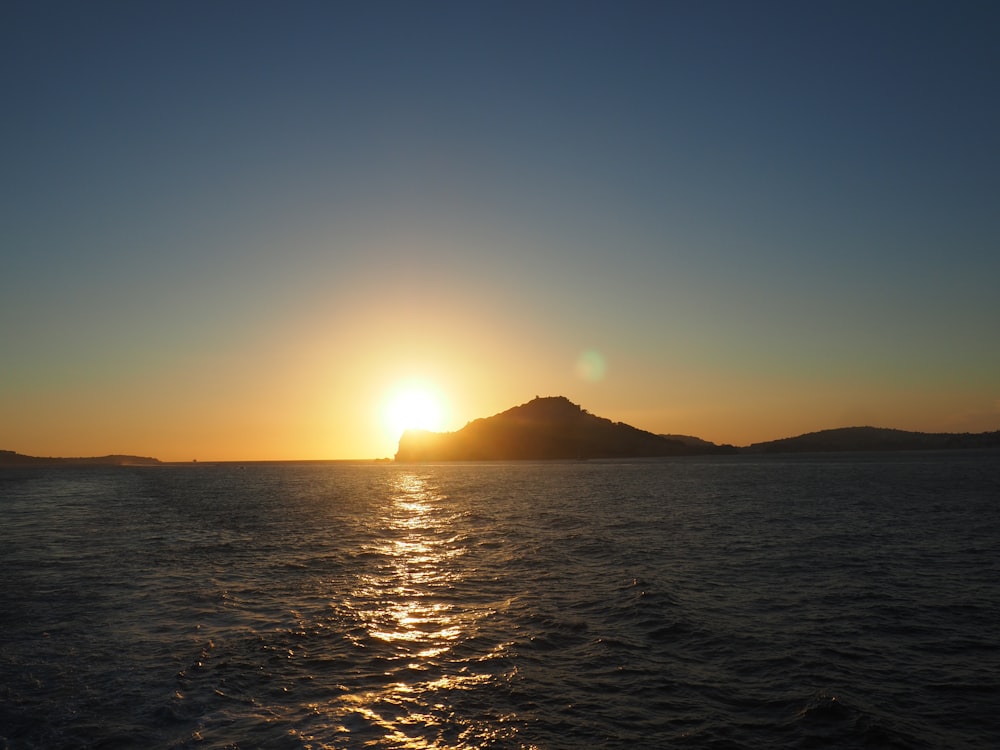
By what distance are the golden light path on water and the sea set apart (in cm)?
10

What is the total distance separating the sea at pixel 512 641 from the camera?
51.3 feet

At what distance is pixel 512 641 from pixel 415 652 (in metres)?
3.36

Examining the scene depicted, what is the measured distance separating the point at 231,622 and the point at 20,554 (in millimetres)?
28579

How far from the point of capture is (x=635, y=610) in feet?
86.3

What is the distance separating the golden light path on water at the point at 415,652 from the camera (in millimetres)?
15391

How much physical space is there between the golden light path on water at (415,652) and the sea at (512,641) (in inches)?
4.1

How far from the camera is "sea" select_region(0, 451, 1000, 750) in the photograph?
1563 centimetres

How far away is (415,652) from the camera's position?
70.6 feet

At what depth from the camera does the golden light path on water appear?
15391 millimetres

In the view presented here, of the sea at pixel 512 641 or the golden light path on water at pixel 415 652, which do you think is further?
the sea at pixel 512 641

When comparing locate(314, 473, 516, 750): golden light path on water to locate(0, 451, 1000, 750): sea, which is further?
locate(0, 451, 1000, 750): sea

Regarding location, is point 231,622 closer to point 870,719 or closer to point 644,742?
point 644,742

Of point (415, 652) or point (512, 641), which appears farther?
point (512, 641)

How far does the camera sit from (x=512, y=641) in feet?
73.6
